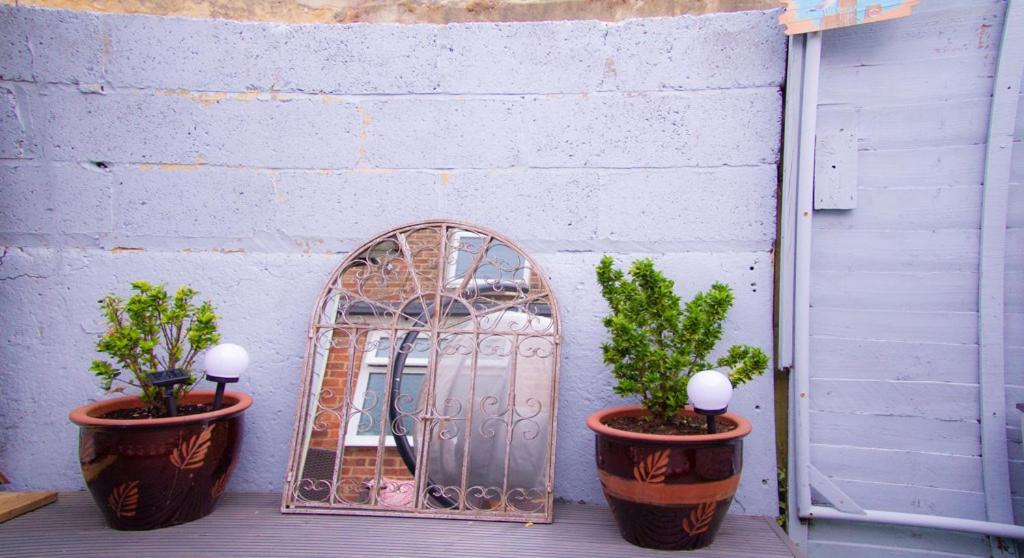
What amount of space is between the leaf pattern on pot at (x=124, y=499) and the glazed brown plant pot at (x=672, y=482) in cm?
132

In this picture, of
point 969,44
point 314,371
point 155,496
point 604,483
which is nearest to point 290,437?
point 314,371

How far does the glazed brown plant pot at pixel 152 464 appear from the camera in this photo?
5.89 ft

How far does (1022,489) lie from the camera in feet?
6.44

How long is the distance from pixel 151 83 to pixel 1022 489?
316 cm

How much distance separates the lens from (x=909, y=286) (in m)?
2.06

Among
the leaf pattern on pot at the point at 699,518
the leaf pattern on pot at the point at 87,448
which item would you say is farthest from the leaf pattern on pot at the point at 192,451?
the leaf pattern on pot at the point at 699,518

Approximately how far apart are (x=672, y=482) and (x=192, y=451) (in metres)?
1.34

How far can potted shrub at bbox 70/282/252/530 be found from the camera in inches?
70.9

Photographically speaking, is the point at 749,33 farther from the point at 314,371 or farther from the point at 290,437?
the point at 290,437

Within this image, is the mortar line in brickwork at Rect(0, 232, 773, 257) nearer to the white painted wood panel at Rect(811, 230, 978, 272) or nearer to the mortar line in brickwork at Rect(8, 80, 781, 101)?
the mortar line in brickwork at Rect(8, 80, 781, 101)

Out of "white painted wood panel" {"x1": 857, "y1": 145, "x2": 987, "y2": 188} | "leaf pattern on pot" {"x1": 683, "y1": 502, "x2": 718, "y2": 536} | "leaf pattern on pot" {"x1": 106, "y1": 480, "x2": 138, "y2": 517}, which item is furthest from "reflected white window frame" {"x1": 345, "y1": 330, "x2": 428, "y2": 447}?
"white painted wood panel" {"x1": 857, "y1": 145, "x2": 987, "y2": 188}

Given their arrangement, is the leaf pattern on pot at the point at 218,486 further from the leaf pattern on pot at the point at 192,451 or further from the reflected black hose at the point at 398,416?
the reflected black hose at the point at 398,416

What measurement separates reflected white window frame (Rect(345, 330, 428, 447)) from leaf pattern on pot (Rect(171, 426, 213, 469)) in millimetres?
438

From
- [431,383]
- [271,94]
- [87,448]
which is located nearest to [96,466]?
[87,448]
